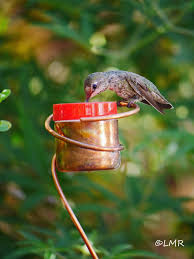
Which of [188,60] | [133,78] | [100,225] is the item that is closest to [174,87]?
[188,60]

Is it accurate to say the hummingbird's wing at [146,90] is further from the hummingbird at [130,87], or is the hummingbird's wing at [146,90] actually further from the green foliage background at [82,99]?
the green foliage background at [82,99]

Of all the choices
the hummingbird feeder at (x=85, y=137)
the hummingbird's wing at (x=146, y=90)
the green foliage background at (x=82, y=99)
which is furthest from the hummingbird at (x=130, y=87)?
the green foliage background at (x=82, y=99)

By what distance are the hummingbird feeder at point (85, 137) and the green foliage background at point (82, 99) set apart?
789 millimetres

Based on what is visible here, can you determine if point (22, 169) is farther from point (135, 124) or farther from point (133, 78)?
point (133, 78)

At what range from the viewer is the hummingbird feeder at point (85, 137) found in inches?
40.6

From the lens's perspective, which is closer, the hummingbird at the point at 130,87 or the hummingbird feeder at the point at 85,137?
the hummingbird feeder at the point at 85,137

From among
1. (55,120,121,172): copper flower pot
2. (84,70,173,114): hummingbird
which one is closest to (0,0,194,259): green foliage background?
(84,70,173,114): hummingbird

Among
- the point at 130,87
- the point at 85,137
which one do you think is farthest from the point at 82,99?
the point at 85,137

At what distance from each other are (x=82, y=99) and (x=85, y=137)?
6.85ft

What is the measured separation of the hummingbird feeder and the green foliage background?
2.59 ft

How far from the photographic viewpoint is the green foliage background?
233cm

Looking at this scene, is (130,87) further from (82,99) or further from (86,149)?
(82,99)

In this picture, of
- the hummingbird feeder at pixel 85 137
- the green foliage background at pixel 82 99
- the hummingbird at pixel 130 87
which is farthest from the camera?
the green foliage background at pixel 82 99

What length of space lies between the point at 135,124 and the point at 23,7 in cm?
124
